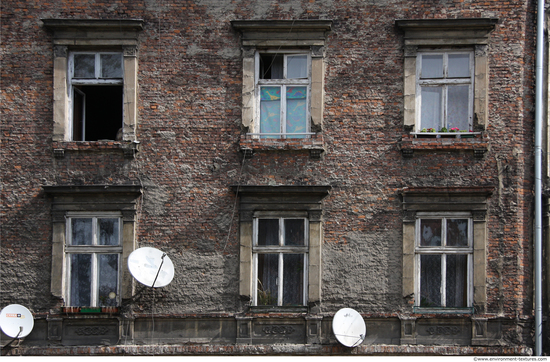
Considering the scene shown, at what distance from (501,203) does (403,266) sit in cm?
207

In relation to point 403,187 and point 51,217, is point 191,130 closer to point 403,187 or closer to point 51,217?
point 51,217

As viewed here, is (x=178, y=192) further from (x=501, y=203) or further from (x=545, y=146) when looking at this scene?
(x=545, y=146)

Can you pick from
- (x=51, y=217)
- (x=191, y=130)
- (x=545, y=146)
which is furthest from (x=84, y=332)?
(x=545, y=146)

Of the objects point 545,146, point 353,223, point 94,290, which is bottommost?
point 94,290

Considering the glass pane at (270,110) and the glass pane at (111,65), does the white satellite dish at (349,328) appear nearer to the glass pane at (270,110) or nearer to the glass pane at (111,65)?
the glass pane at (270,110)

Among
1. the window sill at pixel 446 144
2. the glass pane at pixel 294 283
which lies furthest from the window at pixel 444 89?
the glass pane at pixel 294 283

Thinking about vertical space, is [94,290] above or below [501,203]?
below

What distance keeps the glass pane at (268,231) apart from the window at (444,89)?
3.21 meters

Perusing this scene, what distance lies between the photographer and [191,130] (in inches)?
490

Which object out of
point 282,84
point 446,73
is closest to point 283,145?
point 282,84

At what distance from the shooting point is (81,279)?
1230cm

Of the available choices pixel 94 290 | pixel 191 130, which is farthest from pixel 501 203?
pixel 94 290

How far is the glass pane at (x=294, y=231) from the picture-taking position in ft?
40.2

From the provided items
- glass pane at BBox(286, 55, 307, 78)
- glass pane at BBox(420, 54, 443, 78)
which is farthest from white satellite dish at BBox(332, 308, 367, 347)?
glass pane at BBox(420, 54, 443, 78)
